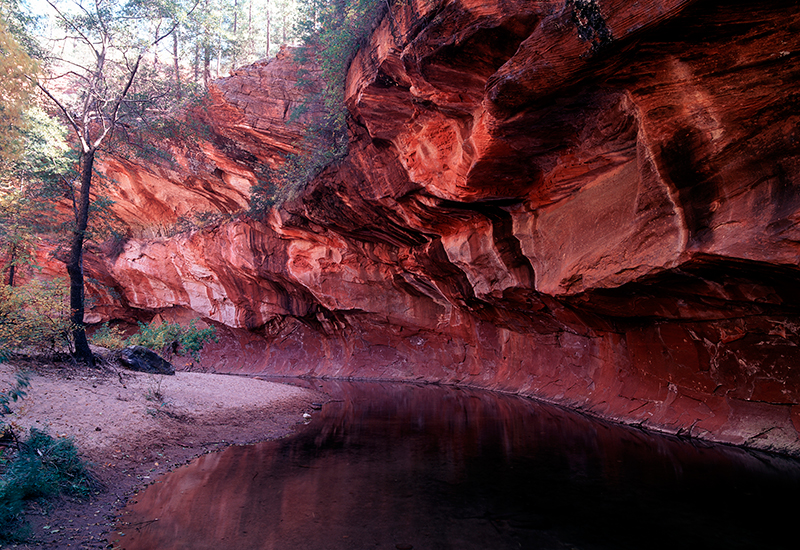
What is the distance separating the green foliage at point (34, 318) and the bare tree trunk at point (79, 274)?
0.80 ft

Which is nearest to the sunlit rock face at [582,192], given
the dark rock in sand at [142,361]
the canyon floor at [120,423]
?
the canyon floor at [120,423]

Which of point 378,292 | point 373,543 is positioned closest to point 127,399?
point 373,543

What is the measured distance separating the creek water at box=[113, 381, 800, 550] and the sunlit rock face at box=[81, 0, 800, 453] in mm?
2388

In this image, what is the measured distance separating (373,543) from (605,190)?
8.24m

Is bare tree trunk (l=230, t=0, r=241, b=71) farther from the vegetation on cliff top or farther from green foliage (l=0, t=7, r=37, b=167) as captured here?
green foliage (l=0, t=7, r=37, b=167)

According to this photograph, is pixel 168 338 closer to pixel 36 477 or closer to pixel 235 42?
pixel 36 477

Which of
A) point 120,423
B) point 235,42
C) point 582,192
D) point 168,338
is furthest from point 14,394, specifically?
point 235,42

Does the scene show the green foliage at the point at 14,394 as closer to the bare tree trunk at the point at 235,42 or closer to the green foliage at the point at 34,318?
the green foliage at the point at 34,318

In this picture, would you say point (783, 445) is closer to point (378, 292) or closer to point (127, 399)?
point (127, 399)

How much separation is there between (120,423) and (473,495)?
6.11 meters

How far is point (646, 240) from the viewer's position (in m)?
8.32

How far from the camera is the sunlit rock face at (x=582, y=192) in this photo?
6160 mm

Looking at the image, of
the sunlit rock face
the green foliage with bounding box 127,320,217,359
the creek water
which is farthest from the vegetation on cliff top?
the creek water

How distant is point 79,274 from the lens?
11.7 metres
